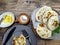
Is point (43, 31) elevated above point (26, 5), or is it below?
below

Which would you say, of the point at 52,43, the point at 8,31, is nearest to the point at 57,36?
the point at 52,43

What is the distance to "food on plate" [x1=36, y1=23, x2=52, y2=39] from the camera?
1269 millimetres

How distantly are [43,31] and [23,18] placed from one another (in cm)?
18

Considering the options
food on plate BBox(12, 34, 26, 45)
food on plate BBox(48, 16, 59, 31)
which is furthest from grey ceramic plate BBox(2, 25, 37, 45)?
food on plate BBox(48, 16, 59, 31)

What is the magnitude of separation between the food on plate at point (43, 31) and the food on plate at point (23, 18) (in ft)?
0.33

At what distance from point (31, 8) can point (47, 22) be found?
172 millimetres

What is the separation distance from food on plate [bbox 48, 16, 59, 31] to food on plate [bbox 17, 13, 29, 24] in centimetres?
16

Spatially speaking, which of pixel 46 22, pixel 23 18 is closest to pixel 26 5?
pixel 23 18

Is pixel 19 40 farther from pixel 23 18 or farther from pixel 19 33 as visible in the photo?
pixel 23 18

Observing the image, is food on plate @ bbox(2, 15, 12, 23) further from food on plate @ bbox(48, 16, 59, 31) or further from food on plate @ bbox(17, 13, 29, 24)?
food on plate @ bbox(48, 16, 59, 31)

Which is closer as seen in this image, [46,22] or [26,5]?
[46,22]

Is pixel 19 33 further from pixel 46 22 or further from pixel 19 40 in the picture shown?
pixel 46 22

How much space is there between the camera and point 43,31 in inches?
50.2

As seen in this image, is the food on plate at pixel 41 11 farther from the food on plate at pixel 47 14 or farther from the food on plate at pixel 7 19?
the food on plate at pixel 7 19
